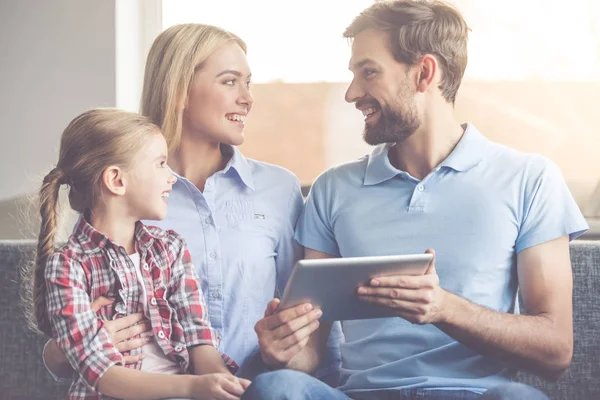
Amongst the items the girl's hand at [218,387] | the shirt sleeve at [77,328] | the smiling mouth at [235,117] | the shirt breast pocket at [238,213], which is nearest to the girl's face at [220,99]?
the smiling mouth at [235,117]

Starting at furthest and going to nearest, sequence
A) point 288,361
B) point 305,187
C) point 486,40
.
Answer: point 486,40 → point 305,187 → point 288,361

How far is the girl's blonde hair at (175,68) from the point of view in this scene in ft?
5.65

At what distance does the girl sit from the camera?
1358 millimetres

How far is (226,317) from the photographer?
1.67 m

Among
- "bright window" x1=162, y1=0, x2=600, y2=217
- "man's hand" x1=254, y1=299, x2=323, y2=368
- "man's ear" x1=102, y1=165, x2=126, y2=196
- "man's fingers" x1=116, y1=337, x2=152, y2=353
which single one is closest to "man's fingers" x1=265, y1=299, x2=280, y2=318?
"man's hand" x1=254, y1=299, x2=323, y2=368

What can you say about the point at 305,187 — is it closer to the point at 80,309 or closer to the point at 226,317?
the point at 226,317

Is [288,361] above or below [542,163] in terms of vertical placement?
below

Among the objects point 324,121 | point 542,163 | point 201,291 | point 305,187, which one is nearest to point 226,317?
point 201,291

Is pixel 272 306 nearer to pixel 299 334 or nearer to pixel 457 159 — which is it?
pixel 299 334

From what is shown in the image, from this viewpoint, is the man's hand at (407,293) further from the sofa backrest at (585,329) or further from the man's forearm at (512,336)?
the sofa backrest at (585,329)

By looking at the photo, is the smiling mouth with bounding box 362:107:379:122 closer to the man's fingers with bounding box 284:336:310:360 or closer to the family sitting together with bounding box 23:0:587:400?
the family sitting together with bounding box 23:0:587:400

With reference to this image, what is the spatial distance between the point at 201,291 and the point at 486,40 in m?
1.44

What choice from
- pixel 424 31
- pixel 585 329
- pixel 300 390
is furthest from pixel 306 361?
pixel 424 31

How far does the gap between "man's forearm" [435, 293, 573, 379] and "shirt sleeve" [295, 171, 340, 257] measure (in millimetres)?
354
